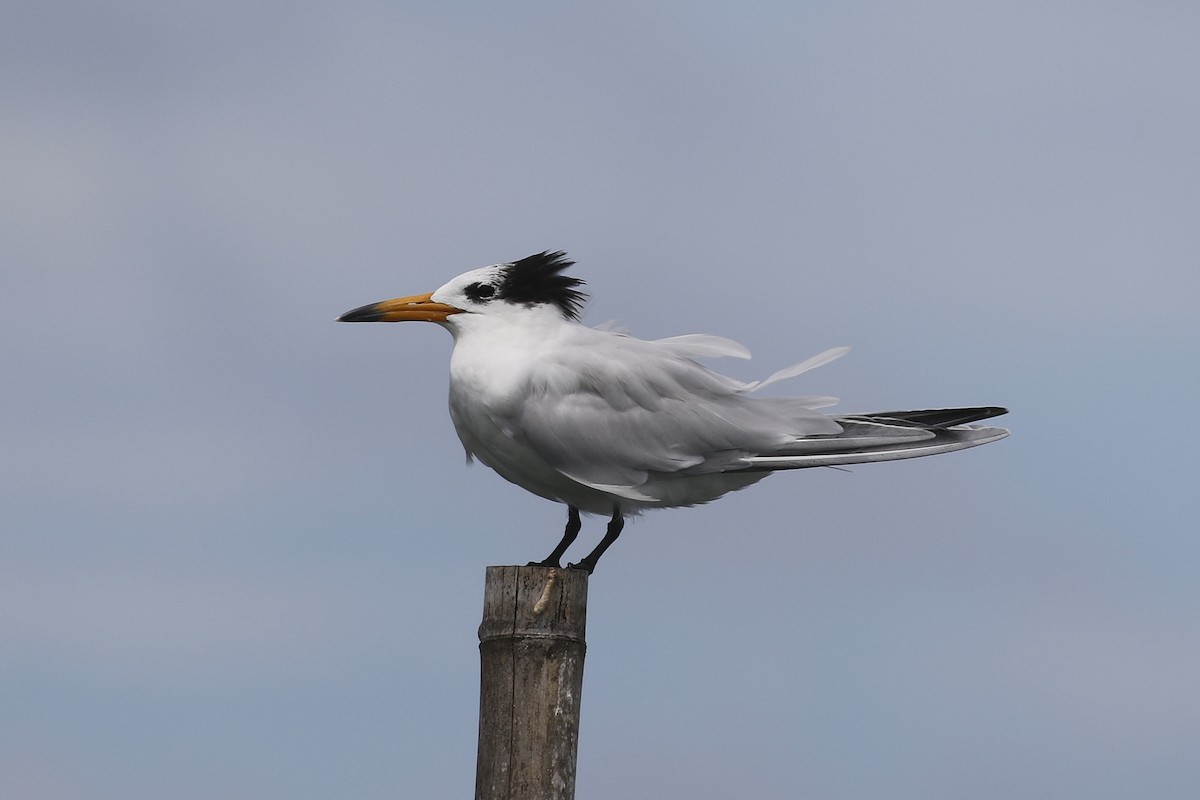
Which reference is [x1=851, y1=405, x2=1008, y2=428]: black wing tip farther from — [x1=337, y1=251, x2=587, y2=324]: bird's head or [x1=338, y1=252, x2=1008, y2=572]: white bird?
[x1=337, y1=251, x2=587, y2=324]: bird's head

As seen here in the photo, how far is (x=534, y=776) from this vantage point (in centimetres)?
638

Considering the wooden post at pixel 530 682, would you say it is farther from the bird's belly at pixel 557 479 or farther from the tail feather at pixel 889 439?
the tail feather at pixel 889 439

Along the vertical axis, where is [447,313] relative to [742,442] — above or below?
above

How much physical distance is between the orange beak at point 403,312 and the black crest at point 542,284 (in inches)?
13.1

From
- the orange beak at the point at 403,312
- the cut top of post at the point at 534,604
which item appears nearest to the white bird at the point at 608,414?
the orange beak at the point at 403,312

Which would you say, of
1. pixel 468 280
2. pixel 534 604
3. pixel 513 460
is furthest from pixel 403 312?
pixel 534 604

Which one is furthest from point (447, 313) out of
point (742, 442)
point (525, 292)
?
point (742, 442)

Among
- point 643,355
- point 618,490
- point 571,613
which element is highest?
point 643,355

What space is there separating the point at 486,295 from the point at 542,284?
309 millimetres

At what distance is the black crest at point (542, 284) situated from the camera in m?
8.45

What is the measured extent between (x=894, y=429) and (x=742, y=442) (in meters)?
0.83

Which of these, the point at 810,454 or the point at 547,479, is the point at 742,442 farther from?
the point at 547,479

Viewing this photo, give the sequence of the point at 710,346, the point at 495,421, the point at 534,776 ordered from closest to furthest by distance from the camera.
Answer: the point at 534,776 → the point at 495,421 → the point at 710,346

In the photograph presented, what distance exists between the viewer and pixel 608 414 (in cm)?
814
